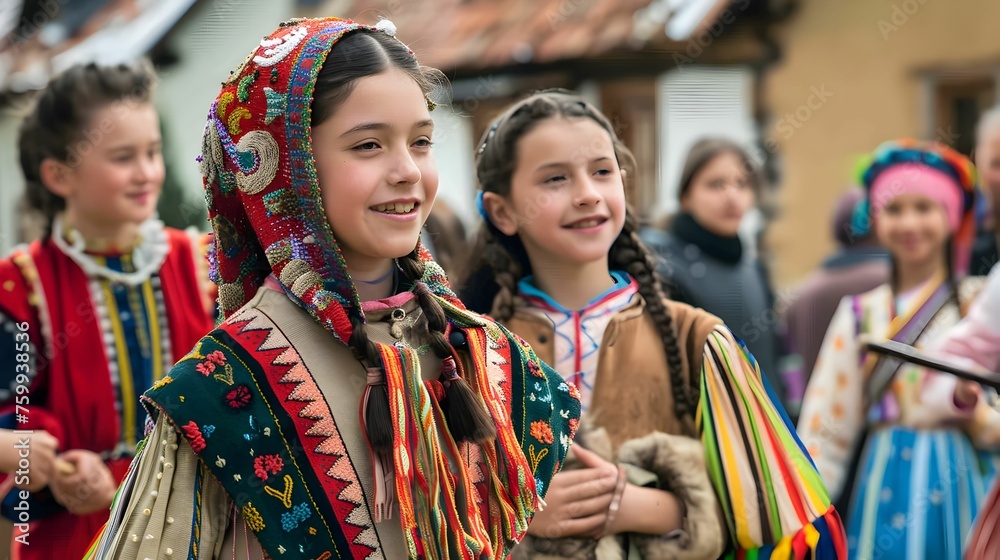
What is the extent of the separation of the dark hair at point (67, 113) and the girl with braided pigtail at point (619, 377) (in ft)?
4.50

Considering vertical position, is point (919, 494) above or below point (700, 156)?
below

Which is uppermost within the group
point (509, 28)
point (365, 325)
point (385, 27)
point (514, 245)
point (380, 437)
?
point (509, 28)

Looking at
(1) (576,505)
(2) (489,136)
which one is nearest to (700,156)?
(2) (489,136)

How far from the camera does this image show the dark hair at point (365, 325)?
6.12 feet

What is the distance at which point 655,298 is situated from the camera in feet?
9.09

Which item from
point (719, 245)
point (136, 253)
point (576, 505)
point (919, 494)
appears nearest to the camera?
point (576, 505)

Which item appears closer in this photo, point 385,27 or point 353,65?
point 353,65

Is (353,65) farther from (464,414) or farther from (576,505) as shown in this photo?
(576,505)

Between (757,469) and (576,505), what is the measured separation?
0.39m

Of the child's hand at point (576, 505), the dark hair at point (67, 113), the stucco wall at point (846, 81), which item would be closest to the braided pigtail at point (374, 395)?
the child's hand at point (576, 505)

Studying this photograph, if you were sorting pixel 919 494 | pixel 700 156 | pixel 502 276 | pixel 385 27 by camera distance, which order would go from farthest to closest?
pixel 700 156 → pixel 919 494 → pixel 502 276 → pixel 385 27

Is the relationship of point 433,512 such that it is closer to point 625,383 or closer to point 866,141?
point 625,383

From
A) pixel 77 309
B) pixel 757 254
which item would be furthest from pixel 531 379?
pixel 757 254

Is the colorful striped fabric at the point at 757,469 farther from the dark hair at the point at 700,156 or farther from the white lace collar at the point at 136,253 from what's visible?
the dark hair at the point at 700,156
